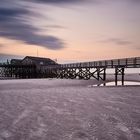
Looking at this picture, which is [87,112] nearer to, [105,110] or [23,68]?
[105,110]

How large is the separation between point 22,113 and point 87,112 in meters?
2.50

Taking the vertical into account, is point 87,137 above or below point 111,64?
below

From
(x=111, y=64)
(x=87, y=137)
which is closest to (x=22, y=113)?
(x=87, y=137)

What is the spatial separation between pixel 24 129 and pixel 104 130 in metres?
2.33

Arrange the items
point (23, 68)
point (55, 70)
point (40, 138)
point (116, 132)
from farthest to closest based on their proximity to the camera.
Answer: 1. point (23, 68)
2. point (55, 70)
3. point (116, 132)
4. point (40, 138)

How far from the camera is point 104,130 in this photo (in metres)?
7.99

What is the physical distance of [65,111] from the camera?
1105cm

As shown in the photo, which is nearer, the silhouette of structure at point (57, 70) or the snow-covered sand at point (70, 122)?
the snow-covered sand at point (70, 122)

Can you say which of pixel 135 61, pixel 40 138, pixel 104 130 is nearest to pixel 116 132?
pixel 104 130

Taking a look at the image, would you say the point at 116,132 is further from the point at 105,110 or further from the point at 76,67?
the point at 76,67

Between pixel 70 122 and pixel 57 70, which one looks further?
pixel 57 70

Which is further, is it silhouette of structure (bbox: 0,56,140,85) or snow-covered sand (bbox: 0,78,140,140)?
silhouette of structure (bbox: 0,56,140,85)

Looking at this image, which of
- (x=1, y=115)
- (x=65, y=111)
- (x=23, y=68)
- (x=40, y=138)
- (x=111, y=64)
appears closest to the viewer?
(x=40, y=138)

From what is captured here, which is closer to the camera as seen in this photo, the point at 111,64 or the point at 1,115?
the point at 1,115
